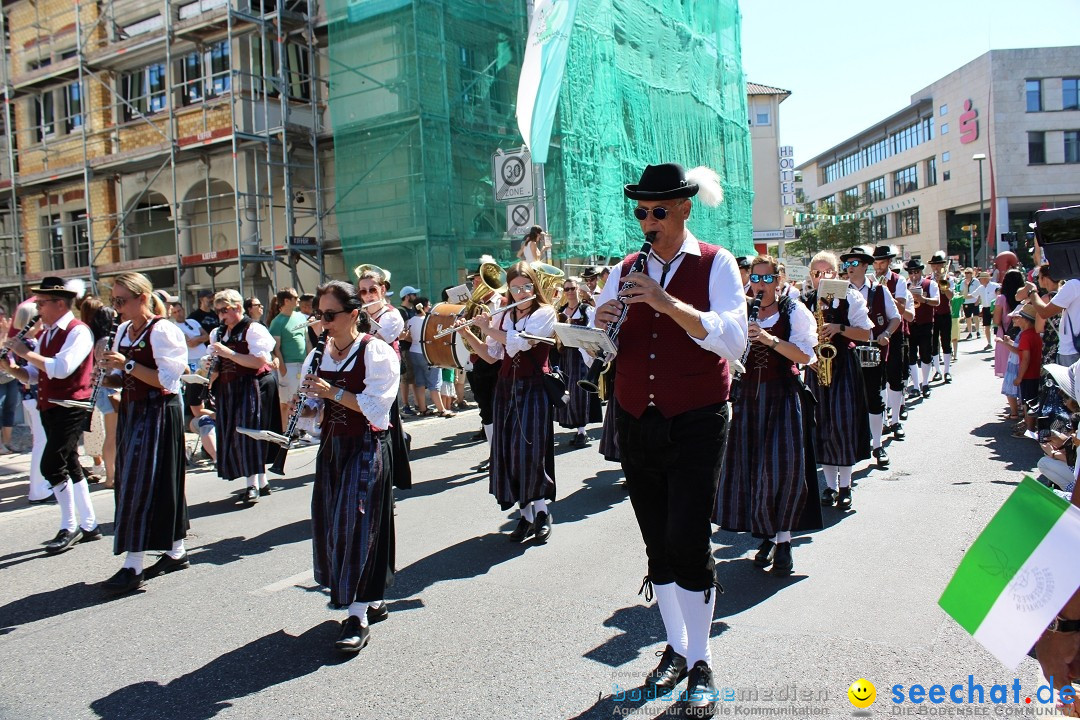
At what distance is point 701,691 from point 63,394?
5074 millimetres

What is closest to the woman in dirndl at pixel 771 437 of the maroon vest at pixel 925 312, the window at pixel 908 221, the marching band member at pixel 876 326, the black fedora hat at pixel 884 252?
the marching band member at pixel 876 326

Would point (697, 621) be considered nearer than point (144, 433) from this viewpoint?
Yes

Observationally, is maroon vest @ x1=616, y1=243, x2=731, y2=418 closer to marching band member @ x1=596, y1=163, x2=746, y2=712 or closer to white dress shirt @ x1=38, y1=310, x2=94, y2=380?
marching band member @ x1=596, y1=163, x2=746, y2=712

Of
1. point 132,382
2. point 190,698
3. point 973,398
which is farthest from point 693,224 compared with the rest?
point 190,698

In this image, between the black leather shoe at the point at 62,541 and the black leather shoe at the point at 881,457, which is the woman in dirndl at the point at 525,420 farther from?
the black leather shoe at the point at 881,457

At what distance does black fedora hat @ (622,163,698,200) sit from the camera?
337cm

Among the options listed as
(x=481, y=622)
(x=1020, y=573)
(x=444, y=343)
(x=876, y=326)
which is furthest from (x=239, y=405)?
(x=1020, y=573)

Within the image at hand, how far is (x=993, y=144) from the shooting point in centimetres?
5122

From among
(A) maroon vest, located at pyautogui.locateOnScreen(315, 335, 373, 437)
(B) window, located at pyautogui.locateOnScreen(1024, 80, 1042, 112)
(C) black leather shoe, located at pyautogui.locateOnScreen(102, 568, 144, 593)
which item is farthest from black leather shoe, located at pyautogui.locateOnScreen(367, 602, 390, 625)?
(B) window, located at pyautogui.locateOnScreen(1024, 80, 1042, 112)

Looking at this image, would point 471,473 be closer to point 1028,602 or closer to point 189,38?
point 1028,602

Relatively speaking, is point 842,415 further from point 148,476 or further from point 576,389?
point 148,476

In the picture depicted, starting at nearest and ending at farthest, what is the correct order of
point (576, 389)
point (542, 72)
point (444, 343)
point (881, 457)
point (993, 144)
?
point (881, 457) < point (444, 343) < point (576, 389) < point (542, 72) < point (993, 144)

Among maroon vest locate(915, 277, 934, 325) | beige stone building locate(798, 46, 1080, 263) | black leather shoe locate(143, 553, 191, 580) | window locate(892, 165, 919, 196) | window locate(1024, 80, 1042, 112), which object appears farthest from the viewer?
window locate(892, 165, 919, 196)

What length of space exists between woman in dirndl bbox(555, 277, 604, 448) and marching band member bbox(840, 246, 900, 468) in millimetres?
2753
